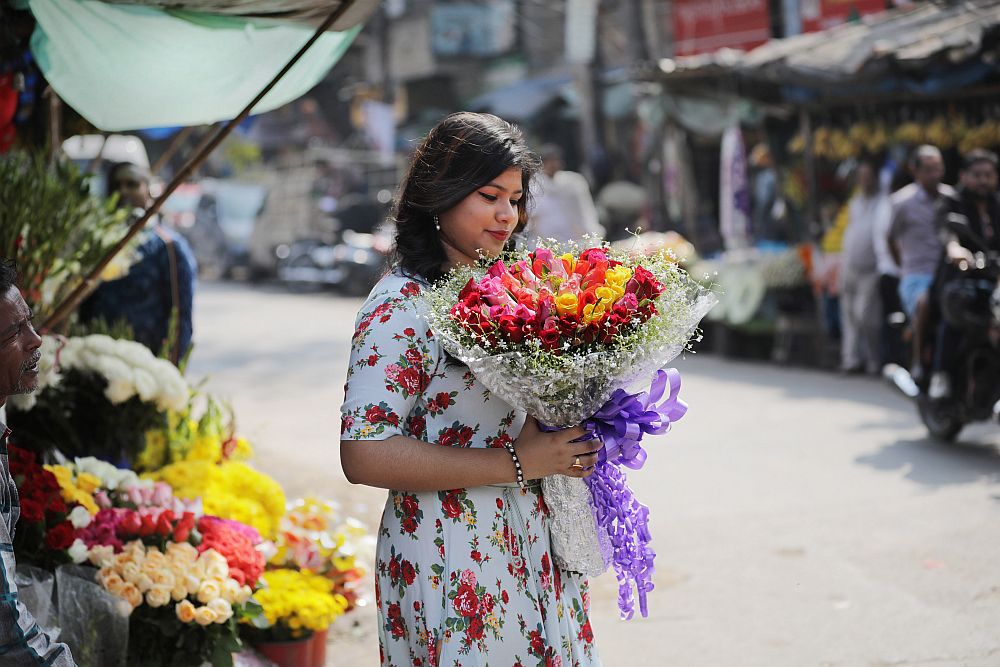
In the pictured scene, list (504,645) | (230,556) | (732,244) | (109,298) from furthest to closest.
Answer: (732,244)
(109,298)
(230,556)
(504,645)

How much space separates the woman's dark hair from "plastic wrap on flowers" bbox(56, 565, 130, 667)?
1.29 m

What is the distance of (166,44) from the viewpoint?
364 centimetres

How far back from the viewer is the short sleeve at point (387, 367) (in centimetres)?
229

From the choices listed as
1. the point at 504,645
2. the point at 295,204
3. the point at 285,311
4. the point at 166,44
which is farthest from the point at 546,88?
the point at 504,645

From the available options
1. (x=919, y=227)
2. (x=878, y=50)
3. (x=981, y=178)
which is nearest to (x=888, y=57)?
(x=878, y=50)

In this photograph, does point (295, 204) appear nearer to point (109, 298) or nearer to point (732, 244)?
point (732, 244)

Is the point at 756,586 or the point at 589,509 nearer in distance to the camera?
the point at 589,509

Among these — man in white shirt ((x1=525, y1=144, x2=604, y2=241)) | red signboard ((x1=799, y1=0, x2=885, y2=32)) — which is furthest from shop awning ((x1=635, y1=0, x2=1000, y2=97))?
red signboard ((x1=799, y1=0, x2=885, y2=32))

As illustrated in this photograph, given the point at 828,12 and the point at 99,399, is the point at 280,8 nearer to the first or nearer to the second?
the point at 99,399

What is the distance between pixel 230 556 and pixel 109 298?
8.29 feet

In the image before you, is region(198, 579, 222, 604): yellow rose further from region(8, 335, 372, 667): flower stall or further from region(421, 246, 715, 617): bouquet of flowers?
region(421, 246, 715, 617): bouquet of flowers

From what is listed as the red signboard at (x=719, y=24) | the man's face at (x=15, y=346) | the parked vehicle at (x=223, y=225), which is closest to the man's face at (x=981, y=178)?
the man's face at (x=15, y=346)

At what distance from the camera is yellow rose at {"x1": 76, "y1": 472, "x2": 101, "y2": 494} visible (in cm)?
358

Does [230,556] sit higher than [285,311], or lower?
higher
